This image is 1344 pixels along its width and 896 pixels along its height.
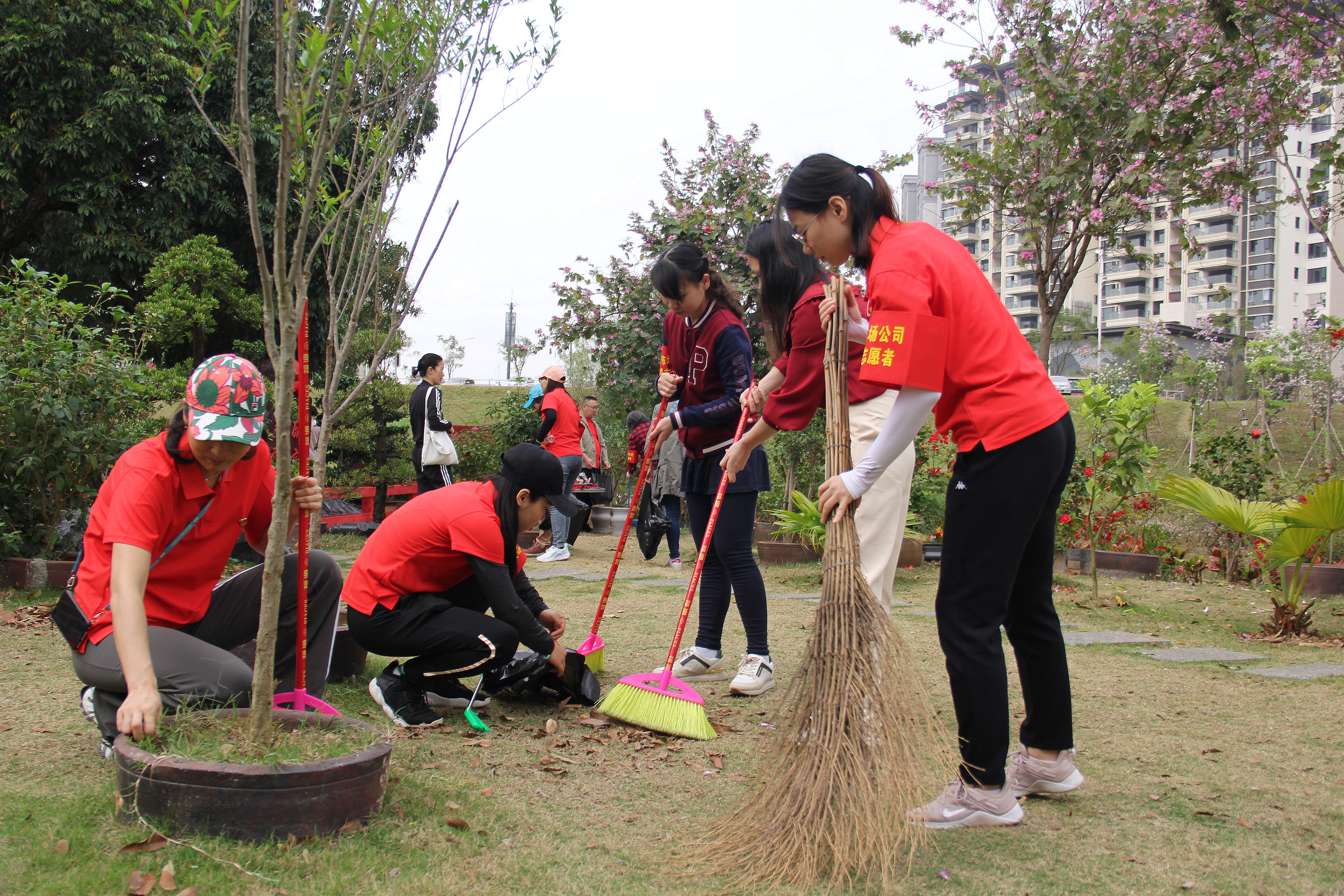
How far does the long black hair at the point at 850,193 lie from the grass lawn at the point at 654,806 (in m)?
1.42

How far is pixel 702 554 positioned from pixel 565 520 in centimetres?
547

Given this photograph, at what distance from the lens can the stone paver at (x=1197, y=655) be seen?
4.45 meters

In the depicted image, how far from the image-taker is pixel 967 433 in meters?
2.22

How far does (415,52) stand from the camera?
134 inches

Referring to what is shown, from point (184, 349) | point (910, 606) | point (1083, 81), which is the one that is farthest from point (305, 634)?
point (184, 349)

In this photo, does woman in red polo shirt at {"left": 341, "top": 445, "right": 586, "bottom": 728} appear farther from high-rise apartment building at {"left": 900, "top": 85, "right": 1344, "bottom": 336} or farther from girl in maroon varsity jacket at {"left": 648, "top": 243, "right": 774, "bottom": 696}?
high-rise apartment building at {"left": 900, "top": 85, "right": 1344, "bottom": 336}

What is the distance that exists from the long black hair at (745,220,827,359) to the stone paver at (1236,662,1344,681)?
2871 millimetres

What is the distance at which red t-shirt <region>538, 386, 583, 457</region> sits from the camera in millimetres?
8539

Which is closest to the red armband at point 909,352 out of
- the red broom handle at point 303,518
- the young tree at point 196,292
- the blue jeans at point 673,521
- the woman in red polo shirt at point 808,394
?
the woman in red polo shirt at point 808,394

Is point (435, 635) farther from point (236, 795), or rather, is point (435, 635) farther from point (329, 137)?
point (329, 137)

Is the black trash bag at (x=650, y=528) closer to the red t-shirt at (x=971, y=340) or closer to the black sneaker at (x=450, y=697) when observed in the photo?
the black sneaker at (x=450, y=697)

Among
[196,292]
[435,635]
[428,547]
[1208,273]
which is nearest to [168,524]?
[428,547]

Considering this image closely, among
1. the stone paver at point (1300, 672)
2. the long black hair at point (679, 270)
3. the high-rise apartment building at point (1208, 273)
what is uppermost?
the high-rise apartment building at point (1208, 273)

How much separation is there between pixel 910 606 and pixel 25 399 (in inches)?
229
